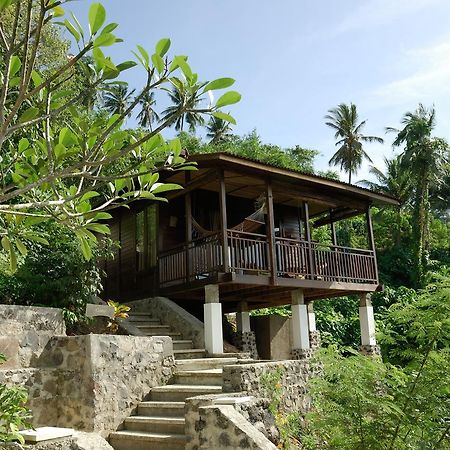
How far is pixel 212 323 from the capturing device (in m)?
10.1

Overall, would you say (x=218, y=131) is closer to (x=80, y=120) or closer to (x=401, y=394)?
(x=401, y=394)

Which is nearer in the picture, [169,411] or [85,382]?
[85,382]

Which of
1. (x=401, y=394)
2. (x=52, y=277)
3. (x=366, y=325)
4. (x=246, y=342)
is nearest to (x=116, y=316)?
(x=52, y=277)

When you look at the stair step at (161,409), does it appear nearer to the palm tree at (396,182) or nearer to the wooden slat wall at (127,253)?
the wooden slat wall at (127,253)

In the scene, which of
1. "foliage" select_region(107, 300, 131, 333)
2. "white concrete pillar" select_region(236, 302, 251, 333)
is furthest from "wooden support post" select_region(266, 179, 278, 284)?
"foliage" select_region(107, 300, 131, 333)

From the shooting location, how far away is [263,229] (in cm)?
1373

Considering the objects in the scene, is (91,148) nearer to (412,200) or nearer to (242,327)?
(242,327)

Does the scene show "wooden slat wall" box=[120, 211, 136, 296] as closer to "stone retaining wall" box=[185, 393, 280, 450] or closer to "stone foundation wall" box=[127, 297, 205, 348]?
"stone foundation wall" box=[127, 297, 205, 348]

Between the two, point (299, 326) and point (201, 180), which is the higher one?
point (201, 180)

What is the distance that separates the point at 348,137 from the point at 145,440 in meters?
31.1

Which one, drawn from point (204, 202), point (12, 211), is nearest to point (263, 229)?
point (204, 202)

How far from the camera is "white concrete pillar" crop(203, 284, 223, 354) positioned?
992 cm

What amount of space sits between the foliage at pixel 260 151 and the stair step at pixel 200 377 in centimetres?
1831

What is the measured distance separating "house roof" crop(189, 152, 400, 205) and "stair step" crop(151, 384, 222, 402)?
4.43 metres
